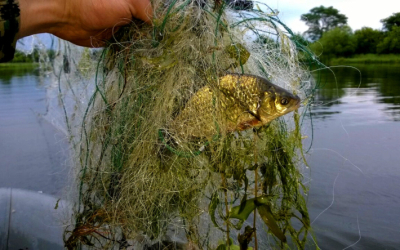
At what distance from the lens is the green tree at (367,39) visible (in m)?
40.4

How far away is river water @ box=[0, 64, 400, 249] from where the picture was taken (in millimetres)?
3273

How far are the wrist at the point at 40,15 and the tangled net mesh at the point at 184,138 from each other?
9.7 inches

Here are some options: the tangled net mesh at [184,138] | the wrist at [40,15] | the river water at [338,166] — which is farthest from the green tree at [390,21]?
the wrist at [40,15]

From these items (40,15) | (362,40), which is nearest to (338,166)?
(40,15)

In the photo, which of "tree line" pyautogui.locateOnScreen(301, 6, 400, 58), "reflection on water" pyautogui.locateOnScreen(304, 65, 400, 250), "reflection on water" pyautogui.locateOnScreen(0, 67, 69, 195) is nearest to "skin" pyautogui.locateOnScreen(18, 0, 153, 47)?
"reflection on water" pyautogui.locateOnScreen(304, 65, 400, 250)

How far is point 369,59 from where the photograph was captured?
1475 inches

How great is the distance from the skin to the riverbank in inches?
1380

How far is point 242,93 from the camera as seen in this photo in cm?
133

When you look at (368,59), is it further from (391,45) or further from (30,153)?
(30,153)

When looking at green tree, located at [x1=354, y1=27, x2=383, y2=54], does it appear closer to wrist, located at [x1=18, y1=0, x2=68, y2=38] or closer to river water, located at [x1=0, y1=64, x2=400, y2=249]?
river water, located at [x1=0, y1=64, x2=400, y2=249]

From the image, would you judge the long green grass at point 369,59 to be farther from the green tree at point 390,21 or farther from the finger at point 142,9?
the finger at point 142,9

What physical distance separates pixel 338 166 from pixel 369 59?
36479mm

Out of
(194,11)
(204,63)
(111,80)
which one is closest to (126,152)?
(111,80)

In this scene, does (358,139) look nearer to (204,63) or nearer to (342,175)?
(342,175)
